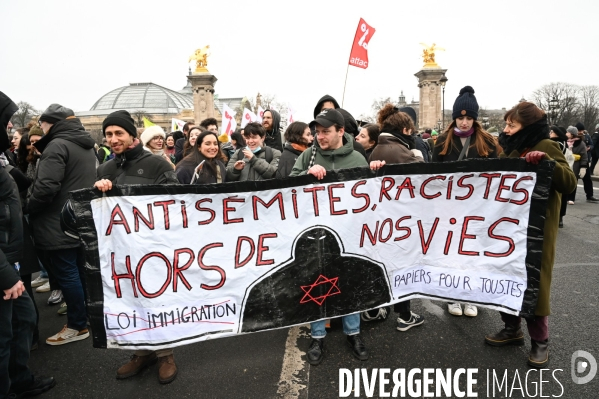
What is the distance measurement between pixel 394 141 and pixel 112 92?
11470 cm

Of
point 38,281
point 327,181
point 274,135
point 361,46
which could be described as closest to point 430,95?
point 361,46

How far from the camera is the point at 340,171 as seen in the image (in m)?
2.92

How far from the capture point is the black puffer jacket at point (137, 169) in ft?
10.0

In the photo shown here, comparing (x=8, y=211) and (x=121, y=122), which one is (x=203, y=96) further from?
(x=8, y=211)

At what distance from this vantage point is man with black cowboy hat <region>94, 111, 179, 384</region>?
3.00 m

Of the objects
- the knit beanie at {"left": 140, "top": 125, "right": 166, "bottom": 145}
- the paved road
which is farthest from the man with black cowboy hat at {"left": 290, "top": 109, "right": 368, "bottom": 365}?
the knit beanie at {"left": 140, "top": 125, "right": 166, "bottom": 145}

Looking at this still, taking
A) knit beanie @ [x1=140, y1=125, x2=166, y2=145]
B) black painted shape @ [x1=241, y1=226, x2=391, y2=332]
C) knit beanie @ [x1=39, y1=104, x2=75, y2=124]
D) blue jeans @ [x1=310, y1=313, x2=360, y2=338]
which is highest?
knit beanie @ [x1=39, y1=104, x2=75, y2=124]

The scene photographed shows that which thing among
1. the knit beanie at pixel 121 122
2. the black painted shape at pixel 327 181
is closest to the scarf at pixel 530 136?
the black painted shape at pixel 327 181

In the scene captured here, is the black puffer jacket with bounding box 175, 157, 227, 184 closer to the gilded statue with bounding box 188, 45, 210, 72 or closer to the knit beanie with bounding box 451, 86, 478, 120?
the knit beanie with bounding box 451, 86, 478, 120

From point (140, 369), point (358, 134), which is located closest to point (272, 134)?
point (358, 134)

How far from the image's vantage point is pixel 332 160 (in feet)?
10.6

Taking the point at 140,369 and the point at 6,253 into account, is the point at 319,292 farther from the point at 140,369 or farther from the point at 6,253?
the point at 6,253

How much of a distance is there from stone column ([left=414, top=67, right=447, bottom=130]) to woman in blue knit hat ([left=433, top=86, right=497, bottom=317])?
126 feet

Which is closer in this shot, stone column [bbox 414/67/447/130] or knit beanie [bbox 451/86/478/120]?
knit beanie [bbox 451/86/478/120]
